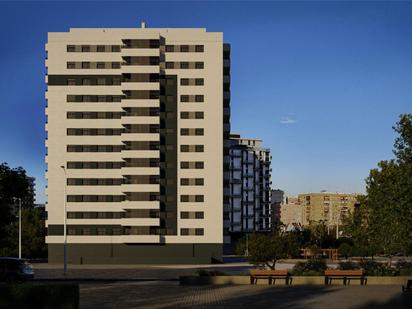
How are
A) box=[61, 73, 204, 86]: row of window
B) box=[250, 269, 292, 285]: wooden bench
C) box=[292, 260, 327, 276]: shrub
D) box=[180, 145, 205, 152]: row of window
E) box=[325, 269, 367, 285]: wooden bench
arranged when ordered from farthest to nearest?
box=[61, 73, 204, 86]: row of window
box=[180, 145, 205, 152]: row of window
box=[292, 260, 327, 276]: shrub
box=[325, 269, 367, 285]: wooden bench
box=[250, 269, 292, 285]: wooden bench

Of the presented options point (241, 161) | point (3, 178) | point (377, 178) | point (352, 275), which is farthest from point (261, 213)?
point (3, 178)

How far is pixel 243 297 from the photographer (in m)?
27.8

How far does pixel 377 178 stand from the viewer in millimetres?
57969

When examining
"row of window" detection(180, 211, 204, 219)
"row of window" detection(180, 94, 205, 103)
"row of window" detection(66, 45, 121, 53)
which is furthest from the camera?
"row of window" detection(66, 45, 121, 53)

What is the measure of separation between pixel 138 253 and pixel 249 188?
256ft

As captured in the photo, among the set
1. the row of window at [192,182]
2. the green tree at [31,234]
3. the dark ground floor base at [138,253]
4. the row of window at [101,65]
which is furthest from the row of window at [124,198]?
the row of window at [101,65]

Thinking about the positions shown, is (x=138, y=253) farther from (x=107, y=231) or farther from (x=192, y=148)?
(x=192, y=148)

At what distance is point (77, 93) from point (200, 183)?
22.5 m

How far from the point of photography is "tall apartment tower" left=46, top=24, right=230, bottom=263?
83500 millimetres

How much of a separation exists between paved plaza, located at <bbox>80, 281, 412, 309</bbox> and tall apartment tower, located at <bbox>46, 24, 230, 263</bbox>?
49311mm

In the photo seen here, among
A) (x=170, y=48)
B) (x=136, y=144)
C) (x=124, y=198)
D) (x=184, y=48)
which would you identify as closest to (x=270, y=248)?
(x=124, y=198)

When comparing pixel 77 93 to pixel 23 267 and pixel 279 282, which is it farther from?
pixel 279 282

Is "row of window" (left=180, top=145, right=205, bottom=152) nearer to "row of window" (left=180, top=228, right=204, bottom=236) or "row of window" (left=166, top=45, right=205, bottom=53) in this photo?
"row of window" (left=180, top=228, right=204, bottom=236)

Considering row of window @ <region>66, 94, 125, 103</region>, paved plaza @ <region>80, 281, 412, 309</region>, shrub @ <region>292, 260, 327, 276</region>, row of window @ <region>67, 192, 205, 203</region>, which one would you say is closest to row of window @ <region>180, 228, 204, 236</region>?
row of window @ <region>67, 192, 205, 203</region>
